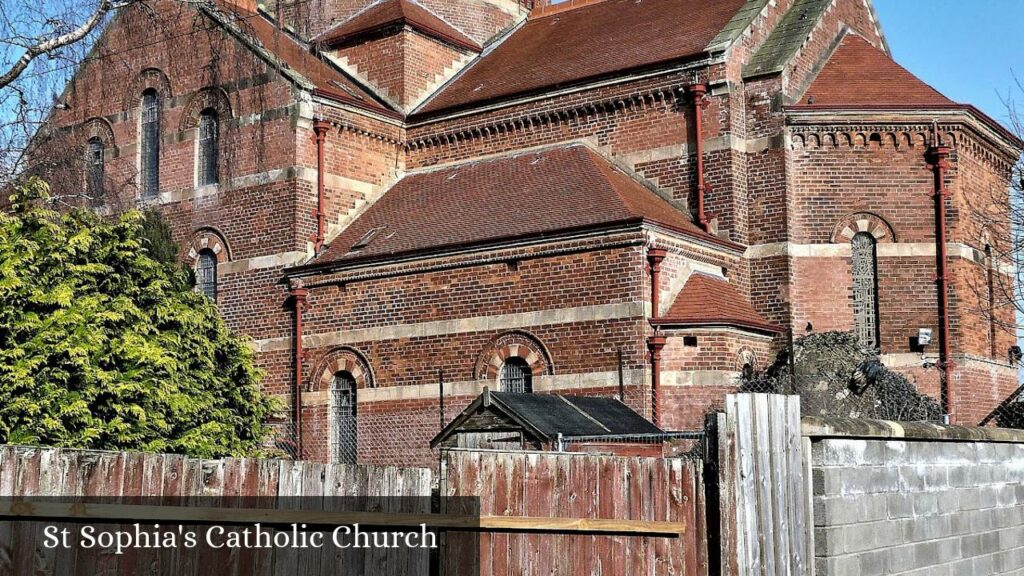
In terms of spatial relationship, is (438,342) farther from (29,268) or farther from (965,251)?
(965,251)

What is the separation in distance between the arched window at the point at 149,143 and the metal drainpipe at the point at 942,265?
16.9 metres

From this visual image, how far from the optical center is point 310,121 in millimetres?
28219

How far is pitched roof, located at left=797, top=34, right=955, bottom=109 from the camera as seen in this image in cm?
2570

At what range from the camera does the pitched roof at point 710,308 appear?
75.4ft

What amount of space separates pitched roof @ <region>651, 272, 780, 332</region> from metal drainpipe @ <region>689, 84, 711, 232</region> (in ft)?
5.19

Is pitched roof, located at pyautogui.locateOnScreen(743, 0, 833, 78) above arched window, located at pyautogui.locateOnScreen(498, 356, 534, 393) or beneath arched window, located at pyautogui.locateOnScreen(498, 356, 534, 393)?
above

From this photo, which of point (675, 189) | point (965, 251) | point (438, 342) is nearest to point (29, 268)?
point (438, 342)

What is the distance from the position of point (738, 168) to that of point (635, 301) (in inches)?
176

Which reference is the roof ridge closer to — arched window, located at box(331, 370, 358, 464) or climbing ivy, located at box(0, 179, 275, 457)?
arched window, located at box(331, 370, 358, 464)

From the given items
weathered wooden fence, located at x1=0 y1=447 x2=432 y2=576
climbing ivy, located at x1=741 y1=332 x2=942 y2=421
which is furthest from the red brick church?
weathered wooden fence, located at x1=0 y1=447 x2=432 y2=576

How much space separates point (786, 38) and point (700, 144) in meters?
3.20

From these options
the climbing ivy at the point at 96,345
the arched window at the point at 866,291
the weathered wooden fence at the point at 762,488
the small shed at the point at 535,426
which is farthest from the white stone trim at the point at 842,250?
the weathered wooden fence at the point at 762,488

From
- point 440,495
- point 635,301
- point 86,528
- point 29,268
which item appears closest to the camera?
point 86,528

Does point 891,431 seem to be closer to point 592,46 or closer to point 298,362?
point 298,362
